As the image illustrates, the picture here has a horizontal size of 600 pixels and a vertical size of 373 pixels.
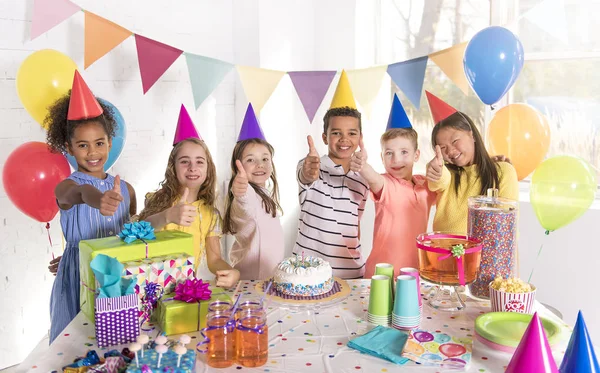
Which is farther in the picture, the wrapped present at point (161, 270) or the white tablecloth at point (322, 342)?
the wrapped present at point (161, 270)

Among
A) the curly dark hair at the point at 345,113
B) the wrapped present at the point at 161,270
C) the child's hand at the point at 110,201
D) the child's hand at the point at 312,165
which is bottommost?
the wrapped present at the point at 161,270

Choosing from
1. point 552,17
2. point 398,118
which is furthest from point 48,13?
point 552,17

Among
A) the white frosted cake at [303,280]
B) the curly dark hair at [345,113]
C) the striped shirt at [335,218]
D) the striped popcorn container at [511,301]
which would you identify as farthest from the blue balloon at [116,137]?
the striped popcorn container at [511,301]

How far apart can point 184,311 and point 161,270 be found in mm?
145

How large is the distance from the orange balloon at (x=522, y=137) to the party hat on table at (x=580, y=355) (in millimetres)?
1257

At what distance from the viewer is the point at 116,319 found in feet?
4.34

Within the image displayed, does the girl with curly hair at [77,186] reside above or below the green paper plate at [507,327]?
above

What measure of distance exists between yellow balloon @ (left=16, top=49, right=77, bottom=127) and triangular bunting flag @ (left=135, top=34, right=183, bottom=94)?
314mm

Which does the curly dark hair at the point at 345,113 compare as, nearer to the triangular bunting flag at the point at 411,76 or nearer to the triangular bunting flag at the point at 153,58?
the triangular bunting flag at the point at 411,76

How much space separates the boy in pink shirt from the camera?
223 centimetres

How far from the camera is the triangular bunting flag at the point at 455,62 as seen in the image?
2.35 m

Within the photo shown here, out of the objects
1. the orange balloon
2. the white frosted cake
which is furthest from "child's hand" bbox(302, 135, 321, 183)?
the orange balloon

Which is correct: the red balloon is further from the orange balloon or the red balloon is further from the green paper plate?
the orange balloon

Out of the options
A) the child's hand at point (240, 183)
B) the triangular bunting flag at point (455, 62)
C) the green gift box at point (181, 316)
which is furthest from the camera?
the triangular bunting flag at point (455, 62)
